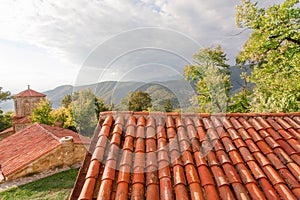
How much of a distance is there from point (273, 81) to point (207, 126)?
837 cm

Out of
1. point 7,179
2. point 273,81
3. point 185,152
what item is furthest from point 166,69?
point 7,179

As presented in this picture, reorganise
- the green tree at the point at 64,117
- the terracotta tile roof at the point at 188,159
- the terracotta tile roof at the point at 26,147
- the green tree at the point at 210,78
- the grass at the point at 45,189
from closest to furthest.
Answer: the terracotta tile roof at the point at 188,159, the grass at the point at 45,189, the terracotta tile roof at the point at 26,147, the green tree at the point at 210,78, the green tree at the point at 64,117

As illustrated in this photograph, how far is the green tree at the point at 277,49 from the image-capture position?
28.1ft

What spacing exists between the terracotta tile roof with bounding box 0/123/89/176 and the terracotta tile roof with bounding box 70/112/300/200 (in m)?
8.31

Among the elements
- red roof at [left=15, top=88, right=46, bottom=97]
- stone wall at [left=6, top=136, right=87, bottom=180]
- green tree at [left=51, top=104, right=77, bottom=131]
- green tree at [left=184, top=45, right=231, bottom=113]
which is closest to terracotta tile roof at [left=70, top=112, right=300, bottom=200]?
stone wall at [left=6, top=136, right=87, bottom=180]

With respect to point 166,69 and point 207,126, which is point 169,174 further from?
point 166,69

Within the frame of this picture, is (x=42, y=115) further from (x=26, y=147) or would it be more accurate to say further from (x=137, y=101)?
(x=137, y=101)

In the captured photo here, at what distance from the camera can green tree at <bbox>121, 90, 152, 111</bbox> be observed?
202 inches

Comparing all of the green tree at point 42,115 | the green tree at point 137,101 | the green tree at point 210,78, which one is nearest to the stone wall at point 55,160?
the green tree at point 137,101

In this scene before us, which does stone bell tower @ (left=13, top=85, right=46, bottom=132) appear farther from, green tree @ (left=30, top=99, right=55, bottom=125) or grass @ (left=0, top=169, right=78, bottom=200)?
grass @ (left=0, top=169, right=78, bottom=200)

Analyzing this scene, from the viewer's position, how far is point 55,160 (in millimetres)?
9719

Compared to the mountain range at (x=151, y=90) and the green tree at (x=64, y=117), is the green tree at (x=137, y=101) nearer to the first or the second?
the mountain range at (x=151, y=90)

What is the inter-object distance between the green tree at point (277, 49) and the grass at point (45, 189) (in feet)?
32.9

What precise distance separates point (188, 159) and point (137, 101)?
3.82 metres
